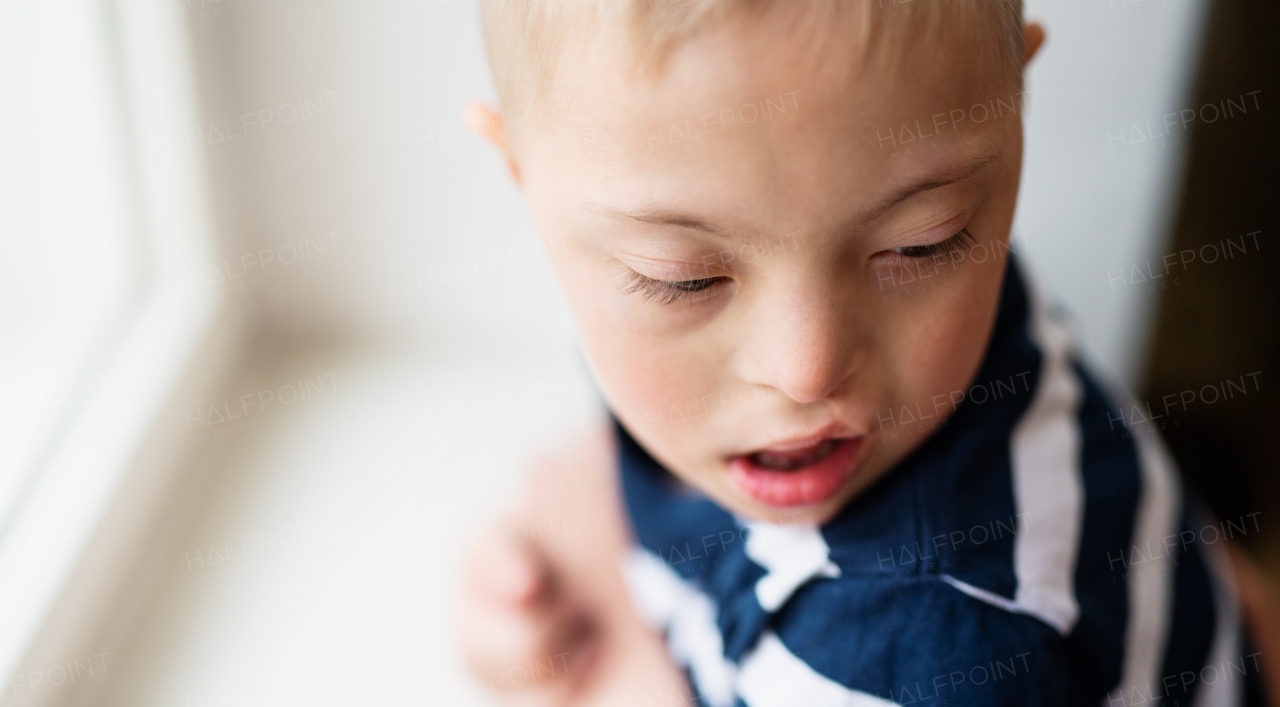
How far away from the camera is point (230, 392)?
83 cm

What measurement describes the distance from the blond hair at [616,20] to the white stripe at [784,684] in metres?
0.28

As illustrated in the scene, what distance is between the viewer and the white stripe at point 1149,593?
1.65 ft

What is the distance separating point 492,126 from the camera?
0.52 meters

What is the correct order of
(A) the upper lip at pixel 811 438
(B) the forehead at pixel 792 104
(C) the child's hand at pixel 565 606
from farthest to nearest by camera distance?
(C) the child's hand at pixel 565 606 < (A) the upper lip at pixel 811 438 < (B) the forehead at pixel 792 104

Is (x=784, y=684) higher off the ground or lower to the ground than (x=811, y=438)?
lower

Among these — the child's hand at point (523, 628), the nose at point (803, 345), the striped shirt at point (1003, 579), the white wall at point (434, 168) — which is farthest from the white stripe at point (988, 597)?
the white wall at point (434, 168)

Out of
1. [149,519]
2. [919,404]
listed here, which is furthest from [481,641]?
[919,404]

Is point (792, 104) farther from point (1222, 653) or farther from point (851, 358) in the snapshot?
point (1222, 653)

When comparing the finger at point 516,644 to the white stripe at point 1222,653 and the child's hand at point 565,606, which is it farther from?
the white stripe at point 1222,653

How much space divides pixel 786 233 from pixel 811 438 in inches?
4.7

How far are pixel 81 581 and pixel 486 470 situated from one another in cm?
32

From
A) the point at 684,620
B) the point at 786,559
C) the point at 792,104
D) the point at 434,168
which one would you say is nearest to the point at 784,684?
the point at 786,559

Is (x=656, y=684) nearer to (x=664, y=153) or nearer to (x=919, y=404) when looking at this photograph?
(x=919, y=404)

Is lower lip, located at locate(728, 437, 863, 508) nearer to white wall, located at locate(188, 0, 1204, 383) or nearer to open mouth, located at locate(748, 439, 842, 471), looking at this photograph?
open mouth, located at locate(748, 439, 842, 471)
